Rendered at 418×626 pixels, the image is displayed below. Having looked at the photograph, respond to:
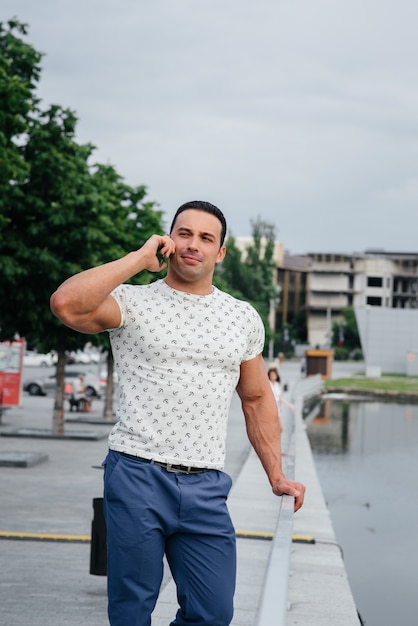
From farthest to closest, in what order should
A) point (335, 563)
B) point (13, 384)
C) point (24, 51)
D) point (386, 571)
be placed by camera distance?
1. point (13, 384)
2. point (24, 51)
3. point (386, 571)
4. point (335, 563)

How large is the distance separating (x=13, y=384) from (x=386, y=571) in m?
19.6

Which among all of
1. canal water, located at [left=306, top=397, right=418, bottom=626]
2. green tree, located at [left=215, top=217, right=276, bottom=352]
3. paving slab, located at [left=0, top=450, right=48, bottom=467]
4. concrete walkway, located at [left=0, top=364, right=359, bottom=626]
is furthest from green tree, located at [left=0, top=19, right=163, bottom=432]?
green tree, located at [left=215, top=217, right=276, bottom=352]

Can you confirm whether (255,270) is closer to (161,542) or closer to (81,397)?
(81,397)

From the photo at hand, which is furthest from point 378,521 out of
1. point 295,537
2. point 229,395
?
point 229,395

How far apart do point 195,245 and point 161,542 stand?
108 cm

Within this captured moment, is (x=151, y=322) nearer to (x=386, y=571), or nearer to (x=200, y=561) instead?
(x=200, y=561)

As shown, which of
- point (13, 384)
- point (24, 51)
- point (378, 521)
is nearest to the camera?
point (378, 521)

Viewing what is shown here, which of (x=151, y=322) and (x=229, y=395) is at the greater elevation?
(x=151, y=322)

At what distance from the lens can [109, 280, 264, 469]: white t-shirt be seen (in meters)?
3.85

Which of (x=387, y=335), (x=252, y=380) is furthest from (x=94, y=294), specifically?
(x=387, y=335)

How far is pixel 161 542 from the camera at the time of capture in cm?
384

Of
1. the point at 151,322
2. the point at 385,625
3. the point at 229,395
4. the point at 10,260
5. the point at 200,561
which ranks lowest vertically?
the point at 385,625

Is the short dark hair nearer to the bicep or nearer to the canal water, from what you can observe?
the bicep

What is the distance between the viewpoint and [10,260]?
1898cm
